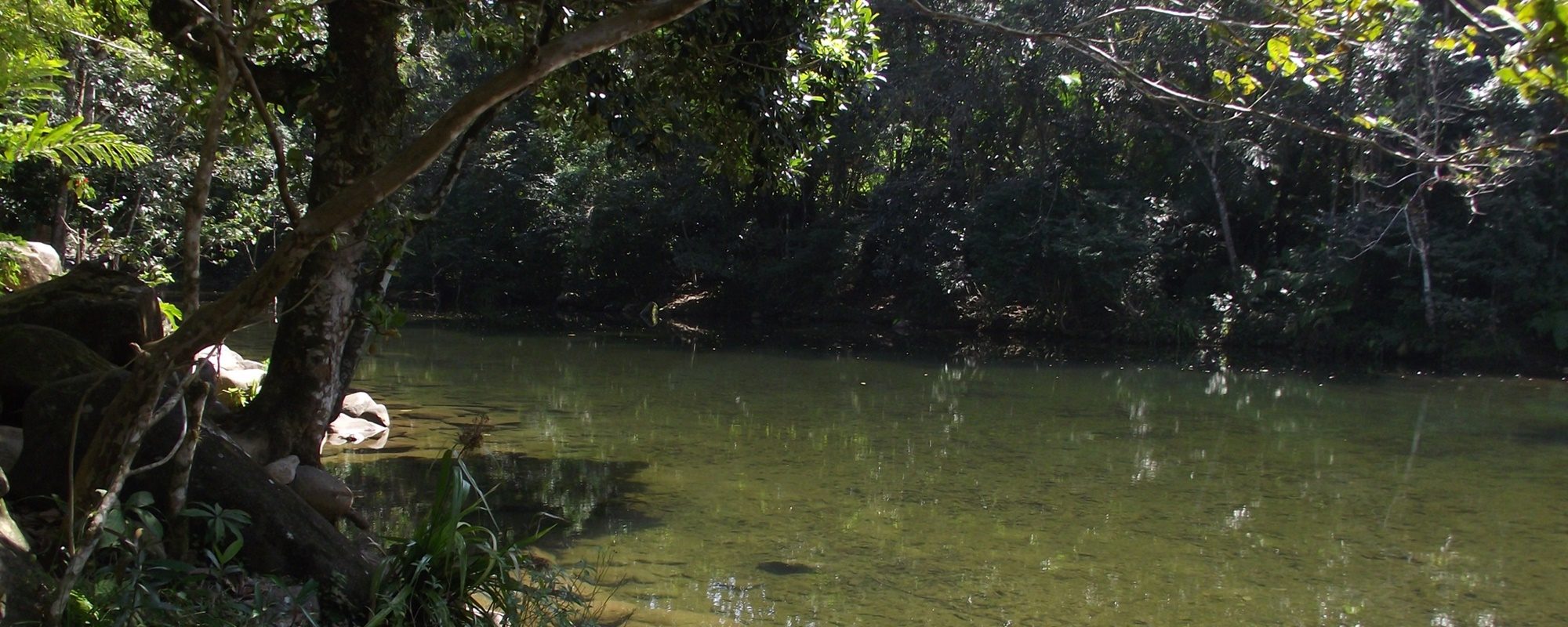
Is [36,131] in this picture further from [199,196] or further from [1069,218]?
[1069,218]

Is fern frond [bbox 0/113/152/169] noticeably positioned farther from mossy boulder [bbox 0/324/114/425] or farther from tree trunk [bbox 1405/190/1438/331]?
tree trunk [bbox 1405/190/1438/331]

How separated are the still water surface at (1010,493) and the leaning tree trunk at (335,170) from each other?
116 cm

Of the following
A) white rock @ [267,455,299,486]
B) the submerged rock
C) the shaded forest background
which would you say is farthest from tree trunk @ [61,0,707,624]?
the shaded forest background

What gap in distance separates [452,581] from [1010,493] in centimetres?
520

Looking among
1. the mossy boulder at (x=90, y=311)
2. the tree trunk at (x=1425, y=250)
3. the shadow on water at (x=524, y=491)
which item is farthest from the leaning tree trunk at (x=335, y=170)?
the tree trunk at (x=1425, y=250)

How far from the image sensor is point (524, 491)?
7.64 m

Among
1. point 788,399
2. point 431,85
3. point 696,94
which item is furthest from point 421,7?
point 431,85

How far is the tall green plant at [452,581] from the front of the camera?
138 inches

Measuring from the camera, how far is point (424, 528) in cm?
362

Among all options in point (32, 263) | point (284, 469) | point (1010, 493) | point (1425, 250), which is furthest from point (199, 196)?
point (1425, 250)

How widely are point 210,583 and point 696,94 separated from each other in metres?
4.02

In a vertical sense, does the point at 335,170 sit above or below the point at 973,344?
above

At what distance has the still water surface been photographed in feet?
19.2

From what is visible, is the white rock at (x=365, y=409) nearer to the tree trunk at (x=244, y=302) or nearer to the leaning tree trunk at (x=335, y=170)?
the leaning tree trunk at (x=335, y=170)
